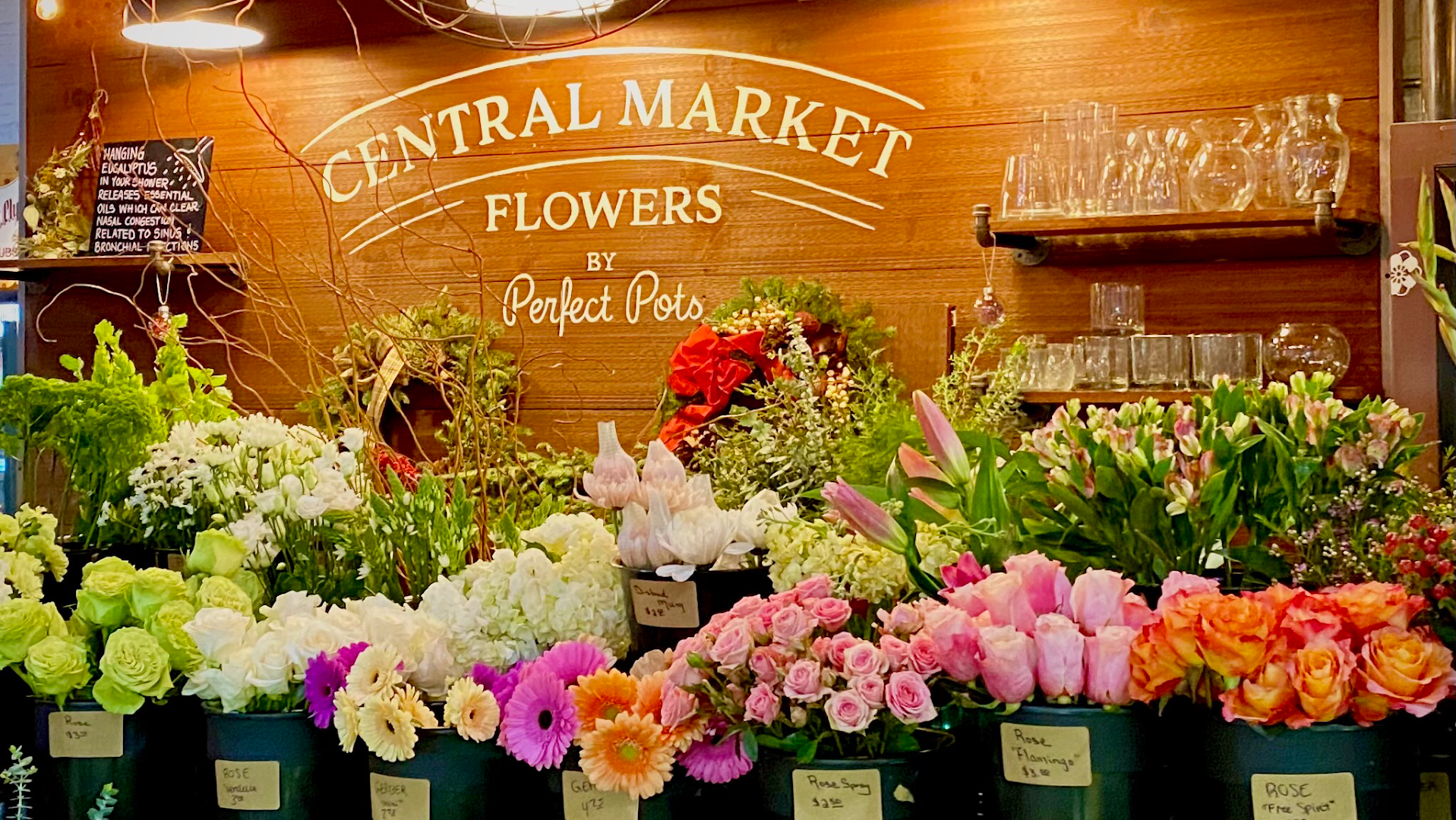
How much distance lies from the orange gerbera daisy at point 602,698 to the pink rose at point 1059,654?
1.05 ft

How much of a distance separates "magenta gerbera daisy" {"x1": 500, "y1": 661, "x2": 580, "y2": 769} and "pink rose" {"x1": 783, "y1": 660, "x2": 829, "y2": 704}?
211 millimetres

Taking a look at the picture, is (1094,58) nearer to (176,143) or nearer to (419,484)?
(419,484)

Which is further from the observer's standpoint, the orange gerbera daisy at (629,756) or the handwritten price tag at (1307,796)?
the orange gerbera daisy at (629,756)

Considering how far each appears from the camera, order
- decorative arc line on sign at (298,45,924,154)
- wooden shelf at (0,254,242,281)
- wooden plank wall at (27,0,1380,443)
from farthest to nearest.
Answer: wooden shelf at (0,254,242,281), decorative arc line on sign at (298,45,924,154), wooden plank wall at (27,0,1380,443)

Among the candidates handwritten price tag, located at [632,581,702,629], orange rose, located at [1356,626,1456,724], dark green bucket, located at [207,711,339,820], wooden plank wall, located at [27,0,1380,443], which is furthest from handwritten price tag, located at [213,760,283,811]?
wooden plank wall, located at [27,0,1380,443]

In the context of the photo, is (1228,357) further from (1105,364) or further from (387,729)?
(387,729)

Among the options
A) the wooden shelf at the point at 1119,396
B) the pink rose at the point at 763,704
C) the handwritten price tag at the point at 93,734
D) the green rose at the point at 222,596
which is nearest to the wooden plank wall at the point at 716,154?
the wooden shelf at the point at 1119,396

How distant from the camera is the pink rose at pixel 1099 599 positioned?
3.64 feet

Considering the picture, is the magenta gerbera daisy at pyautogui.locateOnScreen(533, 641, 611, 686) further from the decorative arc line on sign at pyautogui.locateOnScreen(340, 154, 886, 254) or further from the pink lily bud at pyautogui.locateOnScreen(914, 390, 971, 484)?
the decorative arc line on sign at pyautogui.locateOnScreen(340, 154, 886, 254)

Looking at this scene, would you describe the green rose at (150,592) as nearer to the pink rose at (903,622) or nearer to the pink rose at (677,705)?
the pink rose at (677,705)

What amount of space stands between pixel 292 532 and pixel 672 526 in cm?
52

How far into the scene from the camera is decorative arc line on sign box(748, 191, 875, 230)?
3396 millimetres

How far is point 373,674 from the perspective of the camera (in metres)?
1.25

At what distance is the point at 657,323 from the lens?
11.8 feet
